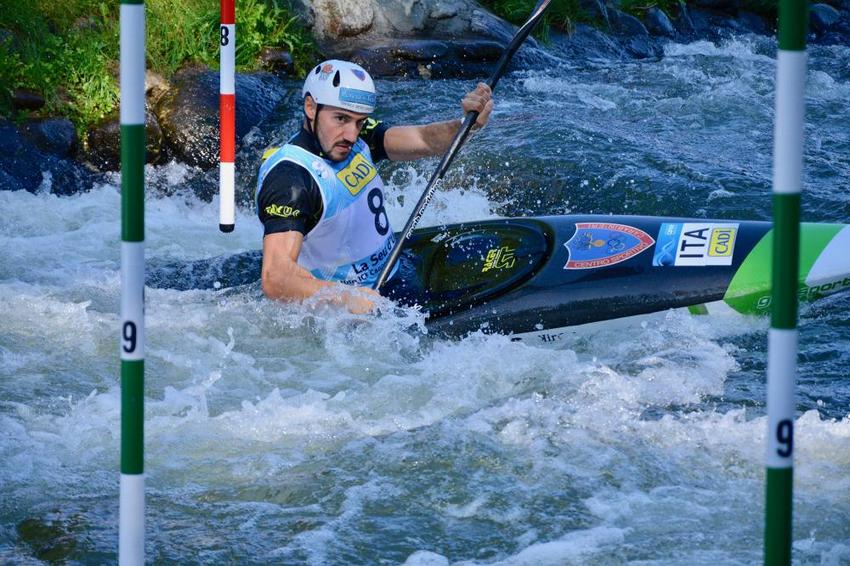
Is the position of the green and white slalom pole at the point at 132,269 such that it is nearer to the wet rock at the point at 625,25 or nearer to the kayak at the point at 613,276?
the kayak at the point at 613,276

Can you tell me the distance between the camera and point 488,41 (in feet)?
32.5

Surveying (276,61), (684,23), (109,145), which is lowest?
(109,145)

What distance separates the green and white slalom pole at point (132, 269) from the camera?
210 cm

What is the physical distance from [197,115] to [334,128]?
3.56 m

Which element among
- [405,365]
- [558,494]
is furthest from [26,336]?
[558,494]

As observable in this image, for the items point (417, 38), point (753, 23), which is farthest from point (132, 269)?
point (753, 23)

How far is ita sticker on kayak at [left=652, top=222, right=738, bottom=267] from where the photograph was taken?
14.6ft

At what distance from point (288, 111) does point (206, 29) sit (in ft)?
3.00

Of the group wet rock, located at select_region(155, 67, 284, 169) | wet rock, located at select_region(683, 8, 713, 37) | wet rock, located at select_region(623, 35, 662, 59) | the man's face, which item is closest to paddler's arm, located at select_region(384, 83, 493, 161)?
the man's face

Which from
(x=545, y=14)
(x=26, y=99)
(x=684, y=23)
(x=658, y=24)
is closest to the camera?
(x=26, y=99)

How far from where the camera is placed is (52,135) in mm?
7496

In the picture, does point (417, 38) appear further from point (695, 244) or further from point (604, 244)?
point (695, 244)

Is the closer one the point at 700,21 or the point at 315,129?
the point at 315,129

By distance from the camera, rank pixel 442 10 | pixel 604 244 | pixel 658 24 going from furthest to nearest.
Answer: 1. pixel 658 24
2. pixel 442 10
3. pixel 604 244
